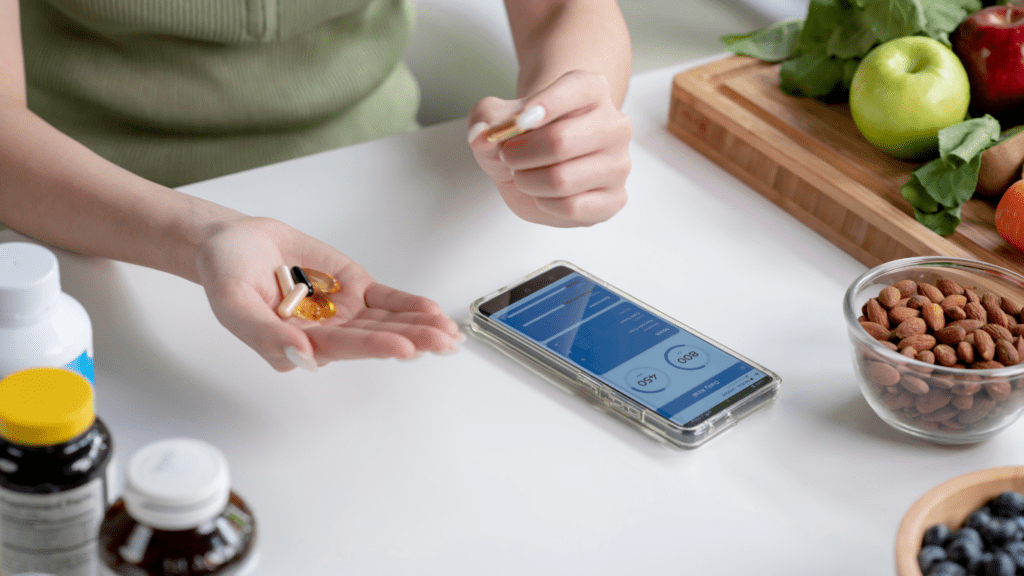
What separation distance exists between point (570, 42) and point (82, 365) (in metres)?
0.66

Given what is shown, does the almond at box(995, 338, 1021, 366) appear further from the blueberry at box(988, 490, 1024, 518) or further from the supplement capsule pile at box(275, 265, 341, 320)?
the supplement capsule pile at box(275, 265, 341, 320)

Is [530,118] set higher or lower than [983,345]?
higher

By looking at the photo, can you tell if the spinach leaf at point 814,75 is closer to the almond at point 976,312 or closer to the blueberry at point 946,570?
the almond at point 976,312

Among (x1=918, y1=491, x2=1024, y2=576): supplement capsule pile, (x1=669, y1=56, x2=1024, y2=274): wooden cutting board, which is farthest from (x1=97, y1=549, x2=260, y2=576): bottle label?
(x1=669, y1=56, x2=1024, y2=274): wooden cutting board

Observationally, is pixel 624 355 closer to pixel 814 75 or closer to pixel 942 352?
pixel 942 352

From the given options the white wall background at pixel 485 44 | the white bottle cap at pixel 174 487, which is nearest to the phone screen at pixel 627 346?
the white bottle cap at pixel 174 487

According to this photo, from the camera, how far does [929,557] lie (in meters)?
0.55

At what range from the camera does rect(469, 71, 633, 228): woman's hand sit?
2.54 ft

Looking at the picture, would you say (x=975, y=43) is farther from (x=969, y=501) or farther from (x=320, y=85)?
Result: (x=320, y=85)

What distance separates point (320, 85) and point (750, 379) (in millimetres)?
722

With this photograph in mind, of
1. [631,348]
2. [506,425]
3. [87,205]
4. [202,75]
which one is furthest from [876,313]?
[202,75]

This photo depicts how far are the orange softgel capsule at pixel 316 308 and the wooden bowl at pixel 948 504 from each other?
0.44 meters

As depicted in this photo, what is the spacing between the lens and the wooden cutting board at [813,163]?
0.94 meters

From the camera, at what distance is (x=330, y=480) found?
0.68 m
